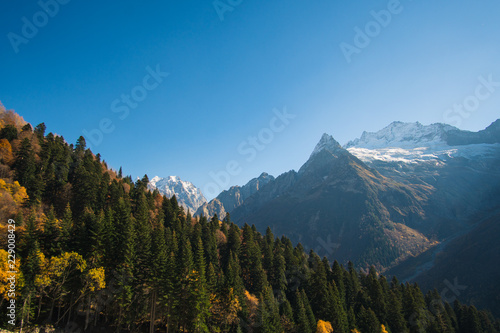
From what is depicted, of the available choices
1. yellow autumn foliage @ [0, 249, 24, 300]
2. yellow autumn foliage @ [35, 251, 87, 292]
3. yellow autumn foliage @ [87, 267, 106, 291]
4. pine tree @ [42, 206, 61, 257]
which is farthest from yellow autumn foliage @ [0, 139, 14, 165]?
yellow autumn foliage @ [87, 267, 106, 291]

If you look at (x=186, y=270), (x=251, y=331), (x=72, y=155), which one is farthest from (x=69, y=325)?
(x=72, y=155)

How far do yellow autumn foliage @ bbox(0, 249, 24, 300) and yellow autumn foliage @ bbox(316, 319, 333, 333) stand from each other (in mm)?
54139

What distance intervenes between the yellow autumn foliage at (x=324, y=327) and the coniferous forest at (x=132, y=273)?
0.74 ft

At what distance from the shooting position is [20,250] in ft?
137

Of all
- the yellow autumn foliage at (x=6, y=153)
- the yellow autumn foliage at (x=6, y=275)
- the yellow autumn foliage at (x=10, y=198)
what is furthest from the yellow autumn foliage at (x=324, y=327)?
the yellow autumn foliage at (x=6, y=153)

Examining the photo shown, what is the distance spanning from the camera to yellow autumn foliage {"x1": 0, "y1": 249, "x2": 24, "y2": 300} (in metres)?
34.5

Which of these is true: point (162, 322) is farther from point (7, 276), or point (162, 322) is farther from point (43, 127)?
point (43, 127)

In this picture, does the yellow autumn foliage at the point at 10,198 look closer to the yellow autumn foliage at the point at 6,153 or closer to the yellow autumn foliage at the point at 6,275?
the yellow autumn foliage at the point at 6,153

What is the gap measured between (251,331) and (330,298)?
2307 cm

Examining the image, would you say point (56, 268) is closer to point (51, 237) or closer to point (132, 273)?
point (51, 237)

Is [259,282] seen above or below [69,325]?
below

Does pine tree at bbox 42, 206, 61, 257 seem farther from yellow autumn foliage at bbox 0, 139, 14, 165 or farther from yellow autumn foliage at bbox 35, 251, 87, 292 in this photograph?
yellow autumn foliage at bbox 0, 139, 14, 165

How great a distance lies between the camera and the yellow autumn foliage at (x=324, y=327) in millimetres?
57300

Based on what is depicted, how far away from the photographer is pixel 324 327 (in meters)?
58.0
